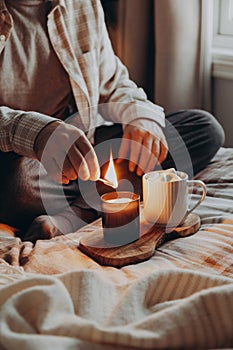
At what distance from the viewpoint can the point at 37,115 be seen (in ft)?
4.21

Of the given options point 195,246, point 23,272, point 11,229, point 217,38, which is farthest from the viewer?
point 217,38

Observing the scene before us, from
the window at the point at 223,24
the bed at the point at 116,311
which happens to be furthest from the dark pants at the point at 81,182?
the window at the point at 223,24

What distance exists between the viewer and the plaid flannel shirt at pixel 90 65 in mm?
1571

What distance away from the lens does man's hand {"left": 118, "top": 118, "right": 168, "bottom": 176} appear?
1468 millimetres

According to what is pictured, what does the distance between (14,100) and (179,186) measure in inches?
20.5

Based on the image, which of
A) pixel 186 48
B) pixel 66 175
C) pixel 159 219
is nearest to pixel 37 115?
pixel 66 175

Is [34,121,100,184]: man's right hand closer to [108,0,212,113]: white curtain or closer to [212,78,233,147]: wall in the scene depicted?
[108,0,212,113]: white curtain

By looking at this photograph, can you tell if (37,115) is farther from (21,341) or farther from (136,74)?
(136,74)

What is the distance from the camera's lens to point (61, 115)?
1.63 m

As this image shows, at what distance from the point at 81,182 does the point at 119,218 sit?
0.38 m

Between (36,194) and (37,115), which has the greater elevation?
(37,115)

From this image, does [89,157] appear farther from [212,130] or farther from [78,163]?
[212,130]

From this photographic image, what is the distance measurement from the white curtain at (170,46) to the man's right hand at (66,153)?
3.05 feet

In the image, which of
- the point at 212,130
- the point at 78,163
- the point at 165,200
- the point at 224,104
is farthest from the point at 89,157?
the point at 224,104
